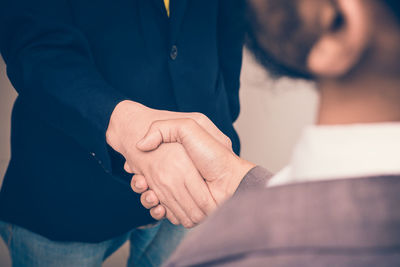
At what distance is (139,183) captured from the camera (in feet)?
2.47

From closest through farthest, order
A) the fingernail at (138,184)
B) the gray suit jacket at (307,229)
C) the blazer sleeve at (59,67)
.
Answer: the gray suit jacket at (307,229), the blazer sleeve at (59,67), the fingernail at (138,184)

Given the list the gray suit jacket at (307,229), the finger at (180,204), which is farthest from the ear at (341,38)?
the finger at (180,204)

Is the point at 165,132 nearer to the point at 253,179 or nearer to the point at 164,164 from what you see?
the point at 164,164

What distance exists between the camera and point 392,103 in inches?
12.8

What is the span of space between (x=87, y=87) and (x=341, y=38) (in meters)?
0.51

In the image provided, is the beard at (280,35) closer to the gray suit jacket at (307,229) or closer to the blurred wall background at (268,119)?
the gray suit jacket at (307,229)

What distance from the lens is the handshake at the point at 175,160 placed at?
2.27ft

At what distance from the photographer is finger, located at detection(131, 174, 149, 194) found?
2.47ft

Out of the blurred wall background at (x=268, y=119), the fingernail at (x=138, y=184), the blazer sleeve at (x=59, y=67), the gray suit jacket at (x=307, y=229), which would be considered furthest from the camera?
the blurred wall background at (x=268, y=119)

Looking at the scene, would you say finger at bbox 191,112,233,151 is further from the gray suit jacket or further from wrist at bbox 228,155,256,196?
the gray suit jacket

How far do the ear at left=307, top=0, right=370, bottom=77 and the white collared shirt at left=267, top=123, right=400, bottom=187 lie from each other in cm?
6

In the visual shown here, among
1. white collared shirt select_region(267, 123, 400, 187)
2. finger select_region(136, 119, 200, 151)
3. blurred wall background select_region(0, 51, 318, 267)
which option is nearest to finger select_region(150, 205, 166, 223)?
finger select_region(136, 119, 200, 151)

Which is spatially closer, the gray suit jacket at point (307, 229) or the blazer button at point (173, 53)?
the gray suit jacket at point (307, 229)

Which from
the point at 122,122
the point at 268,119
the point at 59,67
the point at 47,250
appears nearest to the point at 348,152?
the point at 122,122
